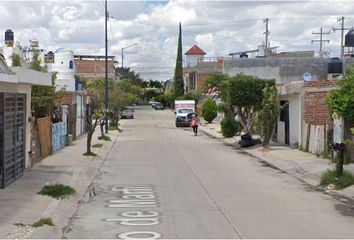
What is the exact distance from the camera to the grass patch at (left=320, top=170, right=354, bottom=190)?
642 inches

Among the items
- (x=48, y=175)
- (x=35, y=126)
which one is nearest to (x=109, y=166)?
(x=35, y=126)

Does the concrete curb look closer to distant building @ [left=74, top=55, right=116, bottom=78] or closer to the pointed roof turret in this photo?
distant building @ [left=74, top=55, right=116, bottom=78]

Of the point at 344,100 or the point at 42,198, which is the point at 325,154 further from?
the point at 42,198

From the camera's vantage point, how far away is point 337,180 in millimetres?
16719

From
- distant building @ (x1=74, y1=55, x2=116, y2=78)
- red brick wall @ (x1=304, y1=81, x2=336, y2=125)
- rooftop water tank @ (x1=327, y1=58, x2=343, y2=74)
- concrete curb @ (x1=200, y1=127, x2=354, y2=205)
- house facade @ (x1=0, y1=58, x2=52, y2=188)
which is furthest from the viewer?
distant building @ (x1=74, y1=55, x2=116, y2=78)

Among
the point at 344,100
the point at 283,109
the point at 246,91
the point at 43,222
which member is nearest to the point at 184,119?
the point at 283,109

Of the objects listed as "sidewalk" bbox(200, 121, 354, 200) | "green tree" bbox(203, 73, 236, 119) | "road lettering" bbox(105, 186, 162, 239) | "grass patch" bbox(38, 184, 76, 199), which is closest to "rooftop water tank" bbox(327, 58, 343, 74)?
"green tree" bbox(203, 73, 236, 119)

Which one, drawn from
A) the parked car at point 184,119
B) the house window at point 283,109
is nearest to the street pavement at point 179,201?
the house window at point 283,109

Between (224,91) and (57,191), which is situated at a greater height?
(224,91)

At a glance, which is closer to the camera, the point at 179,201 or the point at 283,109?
the point at 179,201

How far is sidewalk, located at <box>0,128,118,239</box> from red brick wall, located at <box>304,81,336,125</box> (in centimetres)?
1006

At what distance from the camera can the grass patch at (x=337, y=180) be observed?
16.3 m

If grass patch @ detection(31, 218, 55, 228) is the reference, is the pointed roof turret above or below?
above

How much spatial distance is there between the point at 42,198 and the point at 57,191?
→ 88 centimetres
